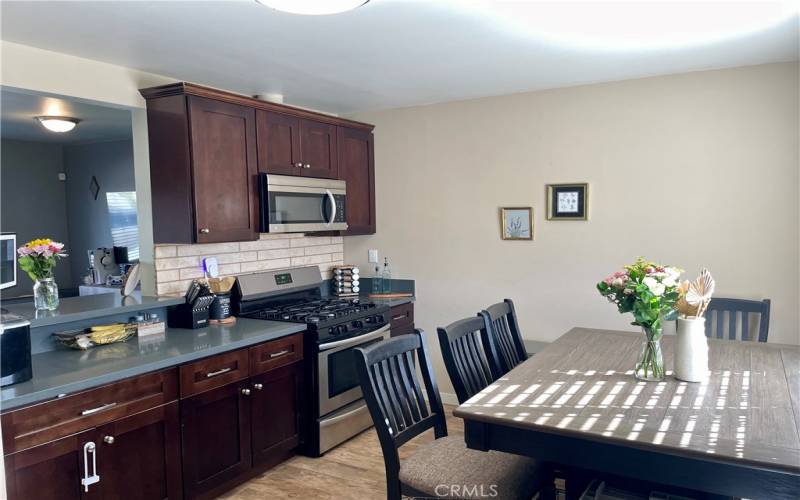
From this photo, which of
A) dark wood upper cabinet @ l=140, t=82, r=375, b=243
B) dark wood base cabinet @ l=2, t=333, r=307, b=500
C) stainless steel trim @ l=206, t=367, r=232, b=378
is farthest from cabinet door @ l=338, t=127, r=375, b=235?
stainless steel trim @ l=206, t=367, r=232, b=378

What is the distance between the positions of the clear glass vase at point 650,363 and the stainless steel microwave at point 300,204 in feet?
7.09

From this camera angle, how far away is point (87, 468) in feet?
7.21

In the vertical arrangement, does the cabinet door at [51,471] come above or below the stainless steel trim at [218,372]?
below

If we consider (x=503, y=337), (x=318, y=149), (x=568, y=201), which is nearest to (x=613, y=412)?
(x=503, y=337)

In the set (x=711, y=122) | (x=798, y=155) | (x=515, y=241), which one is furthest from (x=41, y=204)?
(x=798, y=155)

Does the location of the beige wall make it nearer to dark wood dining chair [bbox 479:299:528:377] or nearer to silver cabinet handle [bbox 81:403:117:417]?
dark wood dining chair [bbox 479:299:528:377]

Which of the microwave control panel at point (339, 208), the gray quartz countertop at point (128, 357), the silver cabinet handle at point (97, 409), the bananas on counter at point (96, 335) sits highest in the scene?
the microwave control panel at point (339, 208)

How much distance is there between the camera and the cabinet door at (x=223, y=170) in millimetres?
3049

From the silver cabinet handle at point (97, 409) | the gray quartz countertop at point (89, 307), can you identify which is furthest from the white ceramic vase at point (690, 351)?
the gray quartz countertop at point (89, 307)

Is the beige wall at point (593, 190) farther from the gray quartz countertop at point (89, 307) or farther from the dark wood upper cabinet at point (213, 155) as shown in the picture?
the gray quartz countertop at point (89, 307)

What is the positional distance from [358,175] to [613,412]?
286cm

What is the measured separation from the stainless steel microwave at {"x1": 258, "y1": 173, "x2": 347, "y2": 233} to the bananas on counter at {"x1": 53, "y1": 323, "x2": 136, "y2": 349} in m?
0.96

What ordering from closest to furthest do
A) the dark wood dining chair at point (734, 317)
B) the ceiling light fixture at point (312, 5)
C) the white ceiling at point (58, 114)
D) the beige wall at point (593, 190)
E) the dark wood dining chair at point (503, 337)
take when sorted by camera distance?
1. the ceiling light fixture at point (312, 5)
2. the dark wood dining chair at point (503, 337)
3. the dark wood dining chair at point (734, 317)
4. the beige wall at point (593, 190)
5. the white ceiling at point (58, 114)

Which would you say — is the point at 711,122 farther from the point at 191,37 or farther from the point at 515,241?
the point at 191,37
